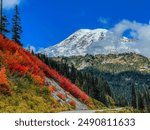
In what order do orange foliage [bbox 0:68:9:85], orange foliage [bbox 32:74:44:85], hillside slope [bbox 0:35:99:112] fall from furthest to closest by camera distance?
orange foliage [bbox 32:74:44:85], orange foliage [bbox 0:68:9:85], hillside slope [bbox 0:35:99:112]

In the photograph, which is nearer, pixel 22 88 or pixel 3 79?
pixel 3 79

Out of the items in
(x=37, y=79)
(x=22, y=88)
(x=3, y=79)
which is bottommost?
(x=22, y=88)

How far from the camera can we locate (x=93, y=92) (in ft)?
471

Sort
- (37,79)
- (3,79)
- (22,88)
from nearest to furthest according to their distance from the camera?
(3,79) < (22,88) < (37,79)

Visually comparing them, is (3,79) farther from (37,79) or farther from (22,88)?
(37,79)

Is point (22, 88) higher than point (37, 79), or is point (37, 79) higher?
point (37, 79)

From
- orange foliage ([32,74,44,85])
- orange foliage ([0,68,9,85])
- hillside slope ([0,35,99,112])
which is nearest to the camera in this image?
hillside slope ([0,35,99,112])

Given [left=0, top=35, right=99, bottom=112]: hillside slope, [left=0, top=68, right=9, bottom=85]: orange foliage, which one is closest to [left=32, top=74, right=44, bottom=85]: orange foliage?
[left=0, top=35, right=99, bottom=112]: hillside slope

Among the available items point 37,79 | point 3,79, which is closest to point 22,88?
point 3,79

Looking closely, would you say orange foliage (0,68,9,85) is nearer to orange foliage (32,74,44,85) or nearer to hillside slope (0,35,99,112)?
hillside slope (0,35,99,112)

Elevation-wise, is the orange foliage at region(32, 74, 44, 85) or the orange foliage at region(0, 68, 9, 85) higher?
the orange foliage at region(32, 74, 44, 85)

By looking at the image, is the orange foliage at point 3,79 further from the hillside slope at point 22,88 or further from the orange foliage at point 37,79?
the orange foliage at point 37,79

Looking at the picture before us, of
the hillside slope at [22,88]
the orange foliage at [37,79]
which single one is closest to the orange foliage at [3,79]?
the hillside slope at [22,88]

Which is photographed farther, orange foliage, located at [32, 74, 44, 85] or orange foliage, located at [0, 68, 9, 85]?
orange foliage, located at [32, 74, 44, 85]
